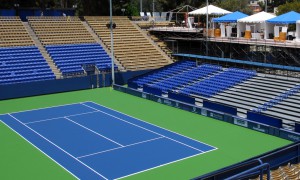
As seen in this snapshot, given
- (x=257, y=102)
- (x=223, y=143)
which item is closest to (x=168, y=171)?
(x=223, y=143)

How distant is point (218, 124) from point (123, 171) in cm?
839

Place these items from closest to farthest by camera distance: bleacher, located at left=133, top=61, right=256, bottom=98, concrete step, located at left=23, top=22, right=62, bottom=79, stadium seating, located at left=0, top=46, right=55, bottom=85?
1. bleacher, located at left=133, top=61, right=256, bottom=98
2. stadium seating, located at left=0, top=46, right=55, bottom=85
3. concrete step, located at left=23, top=22, right=62, bottom=79

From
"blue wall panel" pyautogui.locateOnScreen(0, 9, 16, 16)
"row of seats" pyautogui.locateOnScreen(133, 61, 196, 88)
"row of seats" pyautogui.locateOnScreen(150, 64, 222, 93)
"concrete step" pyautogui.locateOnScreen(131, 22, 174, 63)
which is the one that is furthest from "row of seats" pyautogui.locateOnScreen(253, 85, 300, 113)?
"blue wall panel" pyautogui.locateOnScreen(0, 9, 16, 16)

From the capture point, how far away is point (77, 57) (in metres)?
36.5

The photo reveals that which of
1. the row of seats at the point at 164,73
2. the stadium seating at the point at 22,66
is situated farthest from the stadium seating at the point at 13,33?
the row of seats at the point at 164,73

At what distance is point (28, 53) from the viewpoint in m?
35.0

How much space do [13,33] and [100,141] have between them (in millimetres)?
20974

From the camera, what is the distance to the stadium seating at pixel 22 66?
105 feet

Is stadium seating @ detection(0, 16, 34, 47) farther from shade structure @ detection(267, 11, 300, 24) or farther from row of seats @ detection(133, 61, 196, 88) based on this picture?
shade structure @ detection(267, 11, 300, 24)

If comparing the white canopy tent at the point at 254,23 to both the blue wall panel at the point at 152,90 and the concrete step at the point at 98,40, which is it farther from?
the concrete step at the point at 98,40

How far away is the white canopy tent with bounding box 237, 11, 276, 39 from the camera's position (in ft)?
107

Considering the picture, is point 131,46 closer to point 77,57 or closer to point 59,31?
point 77,57

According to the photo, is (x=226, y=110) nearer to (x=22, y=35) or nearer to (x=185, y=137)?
(x=185, y=137)

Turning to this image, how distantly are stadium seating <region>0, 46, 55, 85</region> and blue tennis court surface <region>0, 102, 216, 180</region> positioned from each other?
664 centimetres
